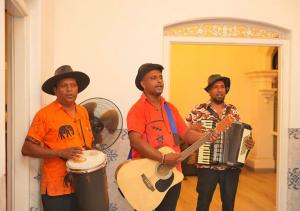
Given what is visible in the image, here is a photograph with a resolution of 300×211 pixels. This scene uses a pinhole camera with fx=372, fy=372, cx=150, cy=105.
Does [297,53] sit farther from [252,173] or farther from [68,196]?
[252,173]

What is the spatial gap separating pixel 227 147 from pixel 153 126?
3.13 feet

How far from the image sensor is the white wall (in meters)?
3.78

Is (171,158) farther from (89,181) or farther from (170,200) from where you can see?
(89,181)

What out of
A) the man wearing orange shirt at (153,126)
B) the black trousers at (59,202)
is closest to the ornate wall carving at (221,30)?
the man wearing orange shirt at (153,126)

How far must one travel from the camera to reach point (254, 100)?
7609mm

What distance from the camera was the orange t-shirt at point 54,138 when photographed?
2604mm

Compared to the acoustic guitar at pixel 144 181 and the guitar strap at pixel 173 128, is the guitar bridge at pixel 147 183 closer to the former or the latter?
the acoustic guitar at pixel 144 181

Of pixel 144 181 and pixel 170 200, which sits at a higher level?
pixel 144 181

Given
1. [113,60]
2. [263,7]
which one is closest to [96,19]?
[113,60]

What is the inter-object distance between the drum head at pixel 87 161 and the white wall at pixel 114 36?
1328mm

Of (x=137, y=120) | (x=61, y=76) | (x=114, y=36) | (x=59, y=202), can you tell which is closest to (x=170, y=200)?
(x=137, y=120)

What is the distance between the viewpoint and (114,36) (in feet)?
12.6

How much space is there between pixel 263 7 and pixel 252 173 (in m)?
3.95

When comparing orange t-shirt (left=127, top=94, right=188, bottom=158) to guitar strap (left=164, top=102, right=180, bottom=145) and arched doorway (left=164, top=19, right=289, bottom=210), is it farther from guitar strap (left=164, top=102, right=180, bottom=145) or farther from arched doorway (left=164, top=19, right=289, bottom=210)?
arched doorway (left=164, top=19, right=289, bottom=210)
